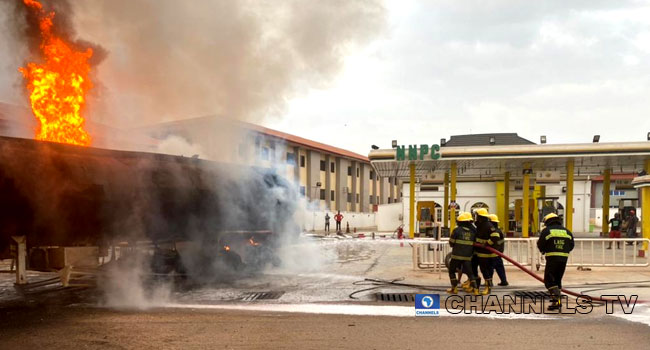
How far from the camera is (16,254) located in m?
6.69

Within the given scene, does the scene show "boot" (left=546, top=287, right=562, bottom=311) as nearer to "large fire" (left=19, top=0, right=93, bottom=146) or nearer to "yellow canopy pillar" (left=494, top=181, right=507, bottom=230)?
"large fire" (left=19, top=0, right=93, bottom=146)

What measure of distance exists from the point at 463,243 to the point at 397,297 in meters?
1.51

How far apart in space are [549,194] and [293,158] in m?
20.2

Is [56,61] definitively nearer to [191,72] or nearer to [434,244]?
[191,72]

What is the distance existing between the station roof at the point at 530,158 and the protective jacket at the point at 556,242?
14129mm

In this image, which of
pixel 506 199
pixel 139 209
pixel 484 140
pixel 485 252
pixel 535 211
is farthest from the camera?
pixel 484 140

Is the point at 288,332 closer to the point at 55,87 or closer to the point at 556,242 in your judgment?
the point at 556,242

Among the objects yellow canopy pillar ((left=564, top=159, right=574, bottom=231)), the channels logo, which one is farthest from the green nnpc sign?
the channels logo

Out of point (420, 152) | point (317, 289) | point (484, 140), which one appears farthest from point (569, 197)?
point (484, 140)

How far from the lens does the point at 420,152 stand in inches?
836

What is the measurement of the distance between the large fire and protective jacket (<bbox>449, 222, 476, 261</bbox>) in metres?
7.73

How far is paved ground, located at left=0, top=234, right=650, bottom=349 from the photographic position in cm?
538

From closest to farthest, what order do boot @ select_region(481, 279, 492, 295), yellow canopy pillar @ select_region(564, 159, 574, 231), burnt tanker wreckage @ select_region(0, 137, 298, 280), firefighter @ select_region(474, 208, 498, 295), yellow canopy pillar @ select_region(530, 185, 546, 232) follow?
1. burnt tanker wreckage @ select_region(0, 137, 298, 280)
2. boot @ select_region(481, 279, 492, 295)
3. firefighter @ select_region(474, 208, 498, 295)
4. yellow canopy pillar @ select_region(564, 159, 574, 231)
5. yellow canopy pillar @ select_region(530, 185, 546, 232)

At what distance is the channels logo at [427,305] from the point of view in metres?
6.92
